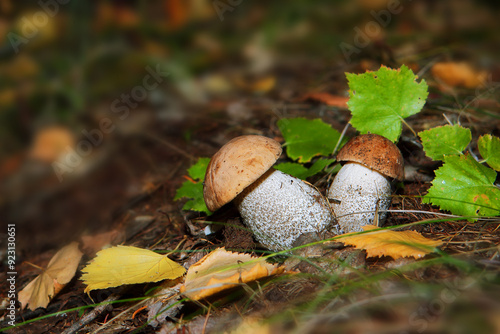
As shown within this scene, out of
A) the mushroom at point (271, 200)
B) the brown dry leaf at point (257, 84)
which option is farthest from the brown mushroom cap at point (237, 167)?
the brown dry leaf at point (257, 84)

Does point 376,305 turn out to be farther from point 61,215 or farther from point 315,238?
point 61,215

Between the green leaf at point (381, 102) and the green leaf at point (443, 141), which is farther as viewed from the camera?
the green leaf at point (381, 102)

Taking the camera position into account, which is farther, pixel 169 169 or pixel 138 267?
pixel 169 169

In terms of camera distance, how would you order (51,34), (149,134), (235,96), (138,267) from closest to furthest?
(138,267), (149,134), (235,96), (51,34)

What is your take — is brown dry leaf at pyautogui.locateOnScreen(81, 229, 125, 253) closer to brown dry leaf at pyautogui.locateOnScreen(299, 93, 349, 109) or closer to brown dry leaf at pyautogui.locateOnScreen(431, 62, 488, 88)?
brown dry leaf at pyautogui.locateOnScreen(299, 93, 349, 109)

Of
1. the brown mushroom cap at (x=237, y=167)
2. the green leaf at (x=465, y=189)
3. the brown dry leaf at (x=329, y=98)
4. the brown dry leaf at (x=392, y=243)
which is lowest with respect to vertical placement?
the green leaf at (x=465, y=189)

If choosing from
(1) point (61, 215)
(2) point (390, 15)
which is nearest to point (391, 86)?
(1) point (61, 215)

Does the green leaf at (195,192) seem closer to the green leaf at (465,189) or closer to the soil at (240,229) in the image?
the soil at (240,229)
